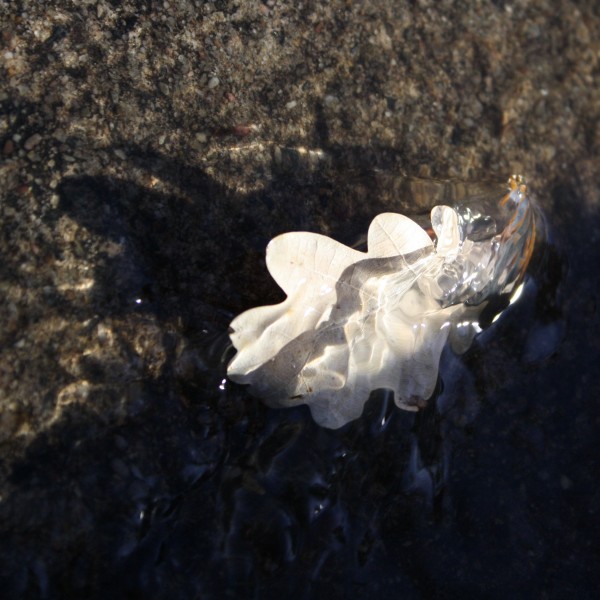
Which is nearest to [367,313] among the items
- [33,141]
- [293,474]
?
[293,474]

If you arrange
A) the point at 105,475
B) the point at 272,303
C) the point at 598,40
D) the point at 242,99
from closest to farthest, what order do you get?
the point at 105,475, the point at 272,303, the point at 242,99, the point at 598,40

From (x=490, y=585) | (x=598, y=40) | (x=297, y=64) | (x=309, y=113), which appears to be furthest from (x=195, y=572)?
(x=598, y=40)

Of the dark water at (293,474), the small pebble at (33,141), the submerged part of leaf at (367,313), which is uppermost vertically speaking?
the small pebble at (33,141)

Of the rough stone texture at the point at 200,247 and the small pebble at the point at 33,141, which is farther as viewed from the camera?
the small pebble at the point at 33,141

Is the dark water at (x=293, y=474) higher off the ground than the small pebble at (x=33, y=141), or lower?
lower

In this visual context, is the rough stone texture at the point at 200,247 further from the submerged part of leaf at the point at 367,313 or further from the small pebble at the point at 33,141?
the submerged part of leaf at the point at 367,313

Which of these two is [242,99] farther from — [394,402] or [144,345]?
[394,402]

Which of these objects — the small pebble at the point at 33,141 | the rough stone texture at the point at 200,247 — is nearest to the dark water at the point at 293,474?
the rough stone texture at the point at 200,247
